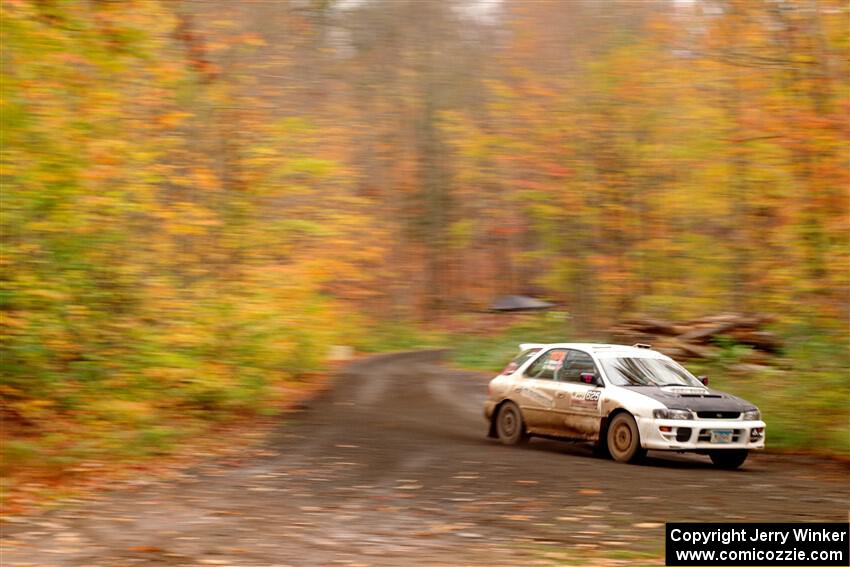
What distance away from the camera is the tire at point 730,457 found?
43.8 feet

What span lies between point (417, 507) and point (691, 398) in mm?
4675

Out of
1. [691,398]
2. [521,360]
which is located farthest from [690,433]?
[521,360]

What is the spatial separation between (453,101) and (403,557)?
4860cm

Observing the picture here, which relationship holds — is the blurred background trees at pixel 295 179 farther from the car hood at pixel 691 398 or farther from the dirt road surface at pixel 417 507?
the car hood at pixel 691 398

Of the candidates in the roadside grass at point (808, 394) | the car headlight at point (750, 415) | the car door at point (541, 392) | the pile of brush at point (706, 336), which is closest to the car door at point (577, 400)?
the car door at point (541, 392)

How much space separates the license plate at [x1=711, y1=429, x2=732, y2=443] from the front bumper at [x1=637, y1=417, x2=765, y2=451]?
0.09ft

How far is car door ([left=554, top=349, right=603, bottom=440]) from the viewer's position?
14141 mm

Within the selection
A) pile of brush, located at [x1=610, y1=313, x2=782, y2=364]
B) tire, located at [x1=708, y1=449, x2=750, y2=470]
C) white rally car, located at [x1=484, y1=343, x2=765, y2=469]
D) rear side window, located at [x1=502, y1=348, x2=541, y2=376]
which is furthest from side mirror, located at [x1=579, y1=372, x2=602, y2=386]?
pile of brush, located at [x1=610, y1=313, x2=782, y2=364]

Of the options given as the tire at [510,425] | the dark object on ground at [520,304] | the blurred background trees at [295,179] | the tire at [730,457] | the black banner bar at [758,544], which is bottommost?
the dark object on ground at [520,304]

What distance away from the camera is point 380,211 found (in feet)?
185

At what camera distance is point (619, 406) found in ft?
44.7

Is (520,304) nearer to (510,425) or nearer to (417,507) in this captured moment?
(510,425)

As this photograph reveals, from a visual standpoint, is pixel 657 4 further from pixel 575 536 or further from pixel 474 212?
pixel 474 212

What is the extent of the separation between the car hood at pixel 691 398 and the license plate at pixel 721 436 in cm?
30
